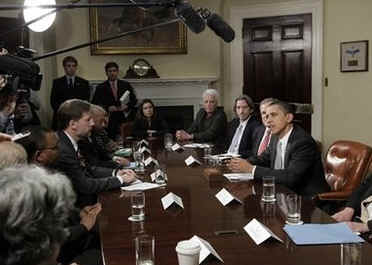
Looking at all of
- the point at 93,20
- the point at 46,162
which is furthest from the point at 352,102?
the point at 46,162

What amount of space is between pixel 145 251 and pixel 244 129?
3.02 m

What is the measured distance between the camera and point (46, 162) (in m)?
2.36

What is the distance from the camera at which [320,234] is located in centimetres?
179

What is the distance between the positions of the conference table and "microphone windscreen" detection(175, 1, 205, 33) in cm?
88

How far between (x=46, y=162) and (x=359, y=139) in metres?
4.47

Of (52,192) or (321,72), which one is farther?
(321,72)

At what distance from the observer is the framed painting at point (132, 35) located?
22.4 feet

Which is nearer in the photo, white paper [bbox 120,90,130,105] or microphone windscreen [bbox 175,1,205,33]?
microphone windscreen [bbox 175,1,205,33]

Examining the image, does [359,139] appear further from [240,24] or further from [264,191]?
[264,191]

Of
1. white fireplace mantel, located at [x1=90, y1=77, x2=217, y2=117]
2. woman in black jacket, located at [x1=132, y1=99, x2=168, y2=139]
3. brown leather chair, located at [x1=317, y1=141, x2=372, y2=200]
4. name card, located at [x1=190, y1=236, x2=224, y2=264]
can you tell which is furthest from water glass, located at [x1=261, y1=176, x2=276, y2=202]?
white fireplace mantel, located at [x1=90, y1=77, x2=217, y2=117]

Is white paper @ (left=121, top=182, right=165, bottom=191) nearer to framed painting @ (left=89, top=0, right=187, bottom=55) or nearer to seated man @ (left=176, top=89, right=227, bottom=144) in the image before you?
seated man @ (left=176, top=89, right=227, bottom=144)

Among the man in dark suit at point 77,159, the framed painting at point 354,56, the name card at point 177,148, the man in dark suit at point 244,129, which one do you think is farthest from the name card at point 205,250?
the framed painting at point 354,56

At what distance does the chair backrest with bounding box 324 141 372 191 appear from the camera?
314 cm

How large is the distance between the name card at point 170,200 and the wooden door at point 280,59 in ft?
13.6
